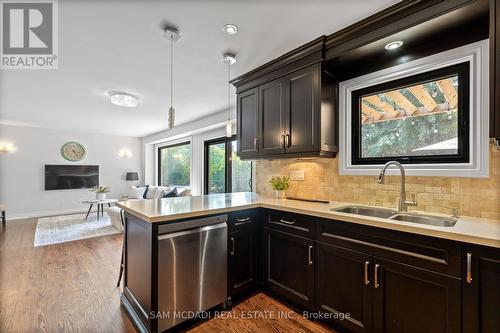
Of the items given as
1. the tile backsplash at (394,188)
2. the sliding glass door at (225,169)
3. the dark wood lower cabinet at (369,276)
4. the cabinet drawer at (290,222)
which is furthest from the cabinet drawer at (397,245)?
the sliding glass door at (225,169)

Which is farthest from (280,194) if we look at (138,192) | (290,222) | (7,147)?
(7,147)

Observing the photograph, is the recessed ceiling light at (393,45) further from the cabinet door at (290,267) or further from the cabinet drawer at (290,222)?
the cabinet door at (290,267)

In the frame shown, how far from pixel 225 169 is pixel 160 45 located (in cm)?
299

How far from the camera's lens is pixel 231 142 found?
15.5 feet

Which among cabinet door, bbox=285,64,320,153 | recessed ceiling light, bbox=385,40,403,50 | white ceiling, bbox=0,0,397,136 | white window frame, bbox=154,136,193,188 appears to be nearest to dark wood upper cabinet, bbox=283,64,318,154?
cabinet door, bbox=285,64,320,153

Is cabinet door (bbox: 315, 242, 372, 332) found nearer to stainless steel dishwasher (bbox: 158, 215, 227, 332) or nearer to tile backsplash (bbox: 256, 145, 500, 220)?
tile backsplash (bbox: 256, 145, 500, 220)

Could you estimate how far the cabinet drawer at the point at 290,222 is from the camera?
6.37 feet

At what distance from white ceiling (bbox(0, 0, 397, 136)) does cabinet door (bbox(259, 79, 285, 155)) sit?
315mm

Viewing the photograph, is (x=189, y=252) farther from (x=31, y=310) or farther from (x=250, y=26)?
(x=250, y=26)

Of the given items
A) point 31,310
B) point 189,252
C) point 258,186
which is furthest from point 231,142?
point 31,310

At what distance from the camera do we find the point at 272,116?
2.55 meters

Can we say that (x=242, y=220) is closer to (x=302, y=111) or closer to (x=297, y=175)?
(x=297, y=175)

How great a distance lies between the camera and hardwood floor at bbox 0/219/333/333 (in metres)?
1.84

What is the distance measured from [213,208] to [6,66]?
2.97 m
